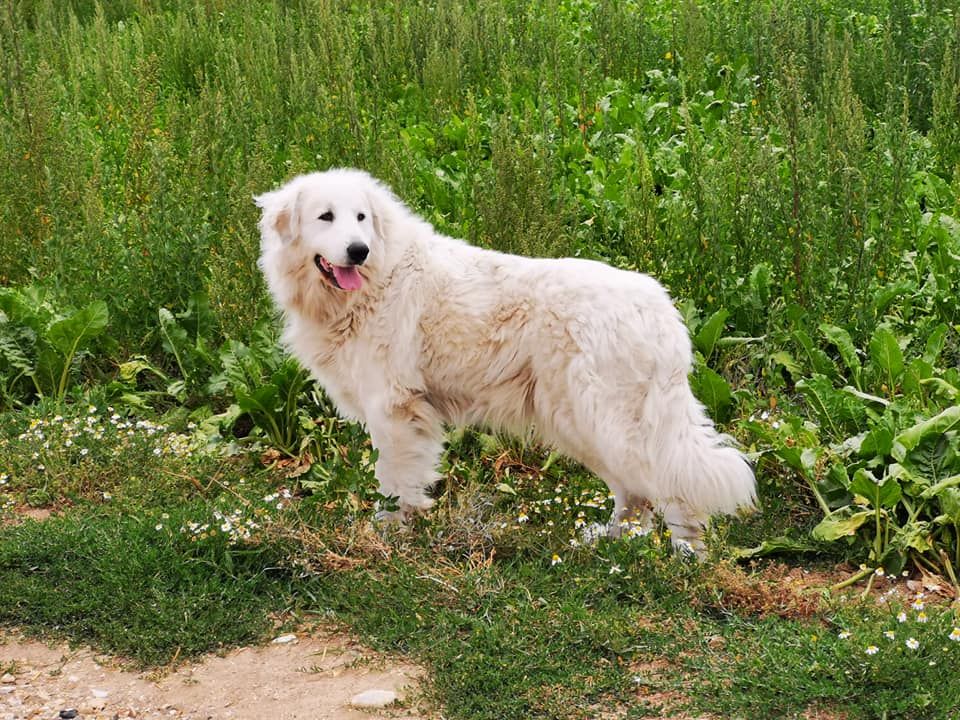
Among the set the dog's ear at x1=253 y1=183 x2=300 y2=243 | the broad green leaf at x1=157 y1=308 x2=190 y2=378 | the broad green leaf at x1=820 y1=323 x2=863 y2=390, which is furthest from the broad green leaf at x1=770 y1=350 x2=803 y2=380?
the broad green leaf at x1=157 y1=308 x2=190 y2=378

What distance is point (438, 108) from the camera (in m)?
8.92

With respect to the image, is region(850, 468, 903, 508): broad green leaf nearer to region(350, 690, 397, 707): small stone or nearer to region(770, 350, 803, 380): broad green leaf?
region(770, 350, 803, 380): broad green leaf

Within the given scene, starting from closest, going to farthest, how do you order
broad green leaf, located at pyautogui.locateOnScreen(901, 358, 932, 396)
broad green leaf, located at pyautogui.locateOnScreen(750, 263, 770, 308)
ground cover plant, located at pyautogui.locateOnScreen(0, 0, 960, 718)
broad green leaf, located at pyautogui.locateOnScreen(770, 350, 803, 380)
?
ground cover plant, located at pyautogui.locateOnScreen(0, 0, 960, 718) → broad green leaf, located at pyautogui.locateOnScreen(901, 358, 932, 396) → broad green leaf, located at pyautogui.locateOnScreen(770, 350, 803, 380) → broad green leaf, located at pyautogui.locateOnScreen(750, 263, 770, 308)

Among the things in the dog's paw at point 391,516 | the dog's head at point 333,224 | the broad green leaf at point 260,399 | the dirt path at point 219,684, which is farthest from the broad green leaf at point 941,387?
the broad green leaf at point 260,399

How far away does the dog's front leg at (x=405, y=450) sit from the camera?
502 centimetres

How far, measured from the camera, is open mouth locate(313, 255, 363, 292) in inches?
197

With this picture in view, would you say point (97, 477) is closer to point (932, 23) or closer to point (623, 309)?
point (623, 309)

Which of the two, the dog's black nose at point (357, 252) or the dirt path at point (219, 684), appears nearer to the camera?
the dirt path at point (219, 684)

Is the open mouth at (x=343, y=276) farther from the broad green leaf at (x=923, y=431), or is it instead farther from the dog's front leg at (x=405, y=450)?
the broad green leaf at (x=923, y=431)

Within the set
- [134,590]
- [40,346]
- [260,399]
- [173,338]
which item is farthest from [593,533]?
[40,346]

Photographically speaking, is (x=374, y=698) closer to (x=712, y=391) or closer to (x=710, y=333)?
(x=712, y=391)

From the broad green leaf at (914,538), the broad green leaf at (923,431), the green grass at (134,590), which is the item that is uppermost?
the broad green leaf at (923,431)

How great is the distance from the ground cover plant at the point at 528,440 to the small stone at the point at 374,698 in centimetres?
18

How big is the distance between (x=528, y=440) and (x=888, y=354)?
1.71 meters
